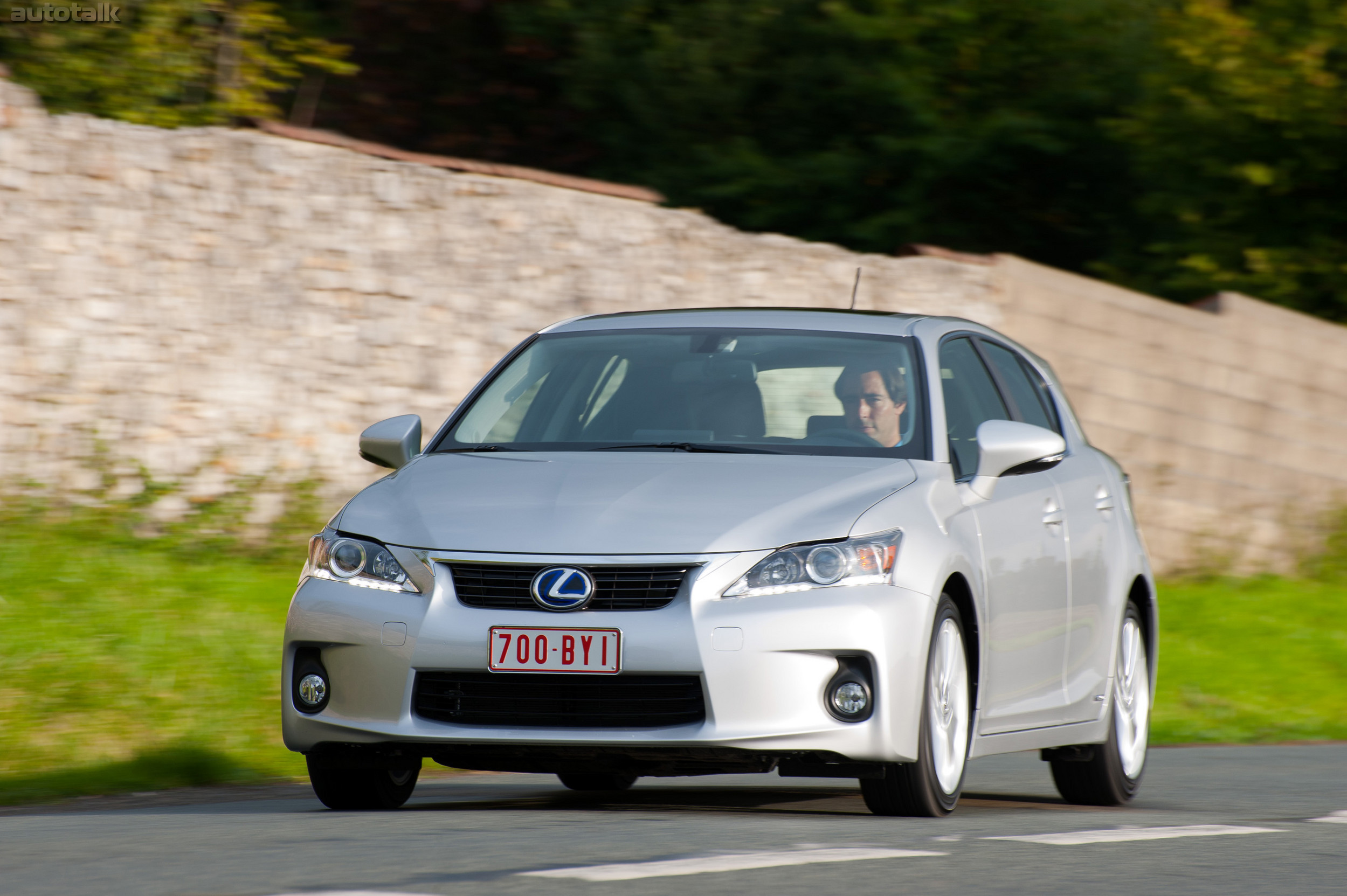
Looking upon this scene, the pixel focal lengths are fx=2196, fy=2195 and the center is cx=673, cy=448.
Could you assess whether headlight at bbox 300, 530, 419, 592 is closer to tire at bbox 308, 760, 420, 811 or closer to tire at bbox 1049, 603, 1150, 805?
tire at bbox 308, 760, 420, 811

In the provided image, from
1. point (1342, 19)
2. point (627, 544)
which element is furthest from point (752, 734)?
point (1342, 19)

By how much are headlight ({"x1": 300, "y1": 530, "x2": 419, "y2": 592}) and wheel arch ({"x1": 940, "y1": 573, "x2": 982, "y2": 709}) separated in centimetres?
161

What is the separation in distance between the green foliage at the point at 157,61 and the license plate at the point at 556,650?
1113 cm

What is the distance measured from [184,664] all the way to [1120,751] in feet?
14.2

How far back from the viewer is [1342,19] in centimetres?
2044

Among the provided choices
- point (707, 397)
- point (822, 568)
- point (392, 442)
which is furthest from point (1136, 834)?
point (392, 442)

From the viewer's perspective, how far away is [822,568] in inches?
241

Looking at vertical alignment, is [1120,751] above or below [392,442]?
below

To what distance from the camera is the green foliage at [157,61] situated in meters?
17.5

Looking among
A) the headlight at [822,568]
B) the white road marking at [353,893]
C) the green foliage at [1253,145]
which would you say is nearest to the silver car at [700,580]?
the headlight at [822,568]

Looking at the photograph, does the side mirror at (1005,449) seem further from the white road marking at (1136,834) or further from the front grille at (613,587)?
the front grille at (613,587)

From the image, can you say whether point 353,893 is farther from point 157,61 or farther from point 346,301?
point 157,61

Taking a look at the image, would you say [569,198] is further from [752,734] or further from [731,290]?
[752,734]

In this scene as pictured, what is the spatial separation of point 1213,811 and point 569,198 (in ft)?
29.4
